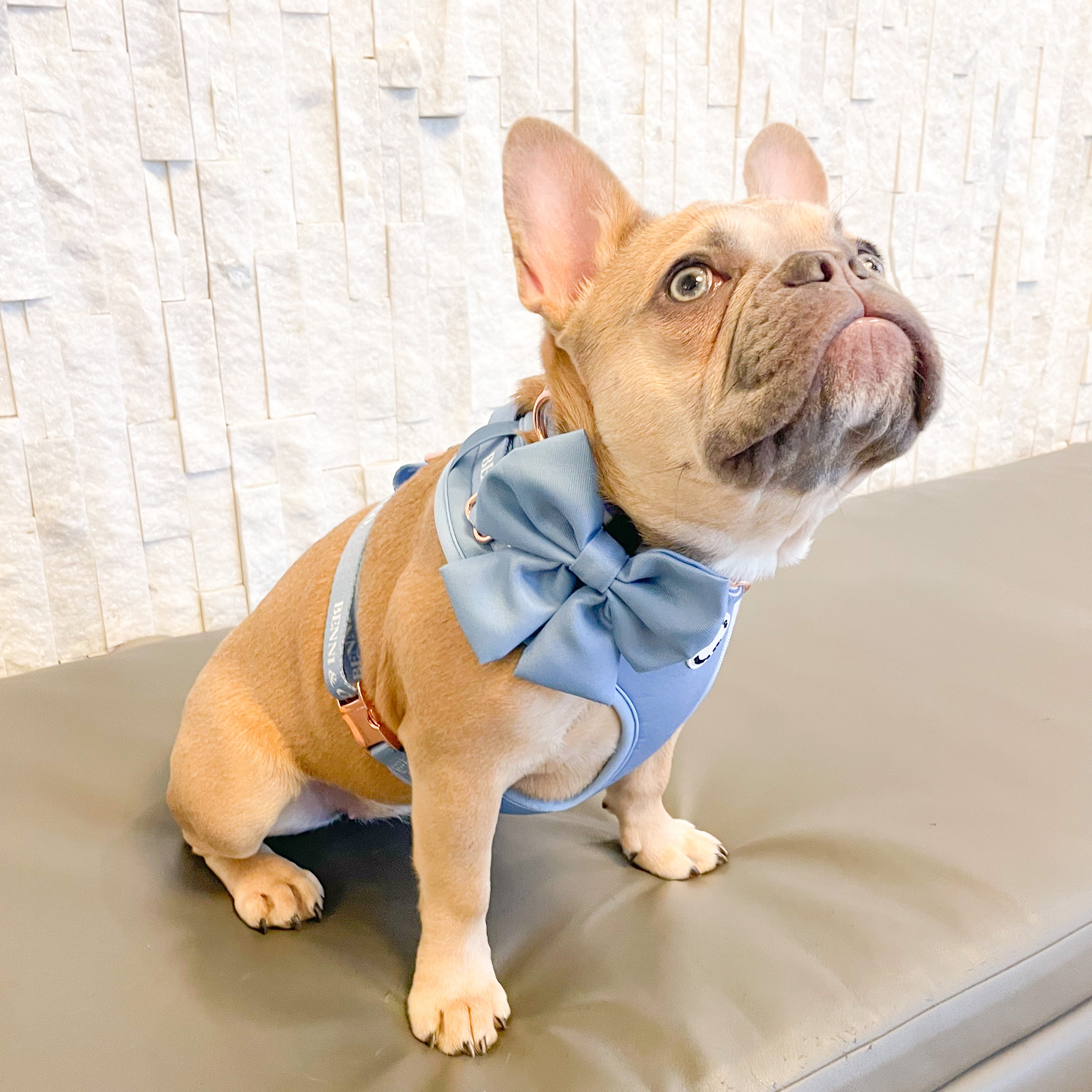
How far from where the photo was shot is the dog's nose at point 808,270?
832 millimetres

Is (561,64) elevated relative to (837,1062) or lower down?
elevated

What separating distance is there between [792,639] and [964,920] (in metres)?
0.73

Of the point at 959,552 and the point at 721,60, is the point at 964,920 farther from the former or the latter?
the point at 721,60

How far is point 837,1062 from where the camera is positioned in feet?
3.15

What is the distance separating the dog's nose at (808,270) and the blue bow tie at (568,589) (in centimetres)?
24

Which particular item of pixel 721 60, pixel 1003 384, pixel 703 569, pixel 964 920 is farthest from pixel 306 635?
pixel 1003 384

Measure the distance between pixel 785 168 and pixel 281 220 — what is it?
1.03 meters

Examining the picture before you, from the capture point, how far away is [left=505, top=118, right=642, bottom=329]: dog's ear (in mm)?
993

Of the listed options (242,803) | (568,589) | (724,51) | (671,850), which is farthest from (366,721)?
(724,51)

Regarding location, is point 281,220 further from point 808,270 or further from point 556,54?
point 808,270

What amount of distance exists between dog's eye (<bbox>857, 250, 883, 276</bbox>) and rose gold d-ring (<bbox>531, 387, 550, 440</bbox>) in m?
0.35

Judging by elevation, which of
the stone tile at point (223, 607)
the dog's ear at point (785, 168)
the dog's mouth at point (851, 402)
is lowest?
the stone tile at point (223, 607)

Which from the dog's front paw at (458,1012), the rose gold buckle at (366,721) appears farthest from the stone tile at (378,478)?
the dog's front paw at (458,1012)

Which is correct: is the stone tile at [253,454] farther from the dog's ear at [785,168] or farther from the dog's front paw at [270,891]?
the dog's ear at [785,168]
